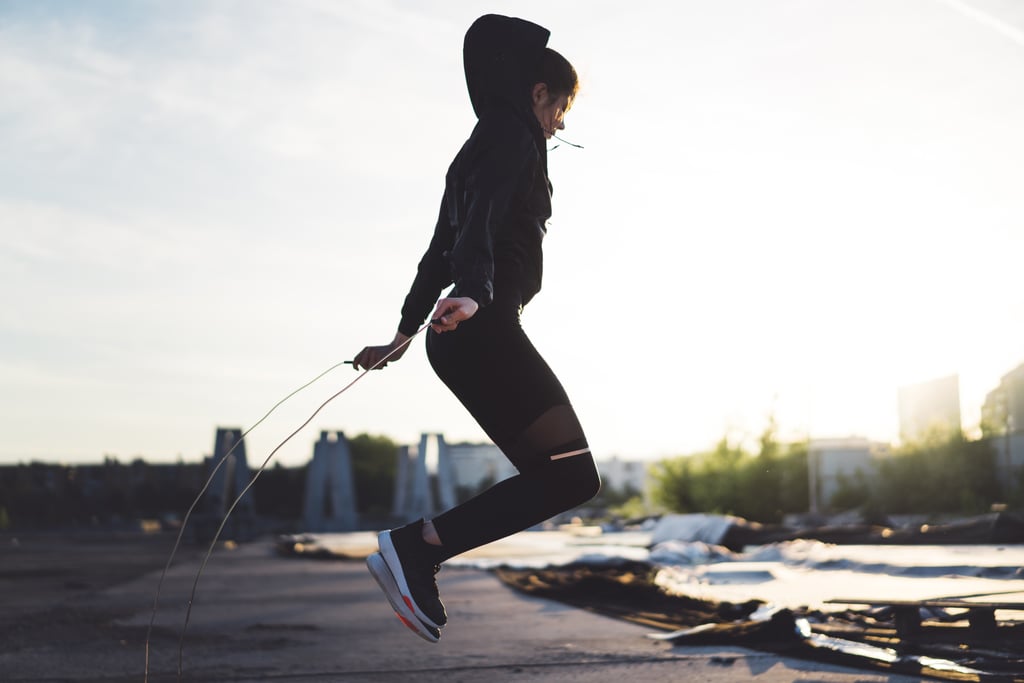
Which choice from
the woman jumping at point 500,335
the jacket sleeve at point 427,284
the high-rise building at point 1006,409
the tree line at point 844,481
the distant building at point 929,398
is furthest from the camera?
the distant building at point 929,398

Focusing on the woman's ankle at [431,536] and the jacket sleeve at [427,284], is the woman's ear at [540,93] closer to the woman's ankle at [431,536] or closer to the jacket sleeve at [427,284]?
the jacket sleeve at [427,284]

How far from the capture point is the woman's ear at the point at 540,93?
2283 millimetres

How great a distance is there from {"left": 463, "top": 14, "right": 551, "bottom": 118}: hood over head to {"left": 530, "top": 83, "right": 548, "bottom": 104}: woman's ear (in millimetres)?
22

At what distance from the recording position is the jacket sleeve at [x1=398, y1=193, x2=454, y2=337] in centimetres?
244

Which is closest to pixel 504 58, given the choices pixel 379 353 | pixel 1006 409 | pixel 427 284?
pixel 427 284

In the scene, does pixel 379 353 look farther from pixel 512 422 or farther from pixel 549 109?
pixel 549 109

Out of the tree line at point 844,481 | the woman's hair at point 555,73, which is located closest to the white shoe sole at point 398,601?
the woman's hair at point 555,73

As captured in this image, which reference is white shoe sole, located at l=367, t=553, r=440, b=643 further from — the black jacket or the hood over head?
the hood over head

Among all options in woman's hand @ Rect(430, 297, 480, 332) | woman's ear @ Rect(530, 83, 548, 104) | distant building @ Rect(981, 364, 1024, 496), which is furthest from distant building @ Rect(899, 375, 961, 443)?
woman's hand @ Rect(430, 297, 480, 332)

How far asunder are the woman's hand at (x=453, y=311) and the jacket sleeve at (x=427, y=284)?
1.61 ft

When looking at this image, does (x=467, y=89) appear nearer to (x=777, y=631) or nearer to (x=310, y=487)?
(x=777, y=631)

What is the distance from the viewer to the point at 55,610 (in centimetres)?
576

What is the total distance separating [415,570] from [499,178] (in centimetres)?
87

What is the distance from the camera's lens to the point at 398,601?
2121 millimetres
